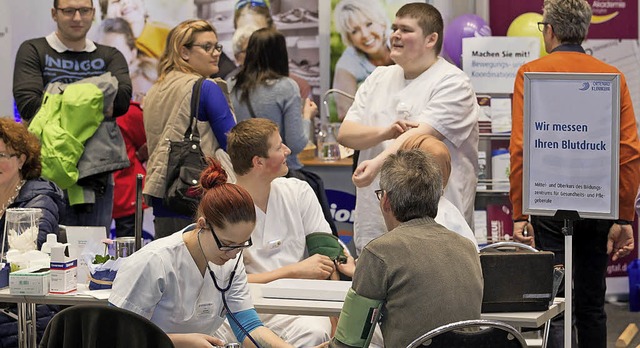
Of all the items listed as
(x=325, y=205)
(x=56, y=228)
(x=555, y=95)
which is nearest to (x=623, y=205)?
(x=555, y=95)

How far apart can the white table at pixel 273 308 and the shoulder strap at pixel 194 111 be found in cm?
109

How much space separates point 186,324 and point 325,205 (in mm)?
2184

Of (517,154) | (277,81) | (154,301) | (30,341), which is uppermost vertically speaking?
(277,81)

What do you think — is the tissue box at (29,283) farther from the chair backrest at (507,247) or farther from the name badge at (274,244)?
the chair backrest at (507,247)

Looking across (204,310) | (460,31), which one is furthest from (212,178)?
(460,31)

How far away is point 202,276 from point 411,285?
744 millimetres

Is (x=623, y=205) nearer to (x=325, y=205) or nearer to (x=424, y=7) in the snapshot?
(x=424, y=7)

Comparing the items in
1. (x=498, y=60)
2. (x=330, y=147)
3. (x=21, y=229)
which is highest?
(x=498, y=60)

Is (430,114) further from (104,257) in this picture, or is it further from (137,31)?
(137,31)

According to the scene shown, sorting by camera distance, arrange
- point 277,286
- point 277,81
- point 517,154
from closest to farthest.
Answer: point 277,286
point 517,154
point 277,81

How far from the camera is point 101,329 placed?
2.79 metres

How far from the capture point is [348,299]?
2904 millimetres

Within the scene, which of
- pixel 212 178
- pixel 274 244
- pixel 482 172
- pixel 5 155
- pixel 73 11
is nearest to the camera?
pixel 212 178

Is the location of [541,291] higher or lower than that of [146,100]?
lower
